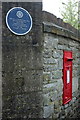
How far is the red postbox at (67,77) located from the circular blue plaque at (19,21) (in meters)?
1.49

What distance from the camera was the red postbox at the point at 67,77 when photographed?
14.6 feet

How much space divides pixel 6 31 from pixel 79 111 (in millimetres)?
3781

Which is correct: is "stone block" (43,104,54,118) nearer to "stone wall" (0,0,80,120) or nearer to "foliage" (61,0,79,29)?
"stone wall" (0,0,80,120)

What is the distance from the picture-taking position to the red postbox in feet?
Answer: 14.6

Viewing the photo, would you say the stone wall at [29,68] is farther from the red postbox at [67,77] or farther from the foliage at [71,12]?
the foliage at [71,12]

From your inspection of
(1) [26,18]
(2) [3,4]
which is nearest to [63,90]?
(1) [26,18]

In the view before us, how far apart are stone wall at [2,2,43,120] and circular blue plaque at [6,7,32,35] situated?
2.5 inches

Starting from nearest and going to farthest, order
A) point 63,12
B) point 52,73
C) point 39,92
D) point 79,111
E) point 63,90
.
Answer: point 39,92
point 52,73
point 63,90
point 79,111
point 63,12

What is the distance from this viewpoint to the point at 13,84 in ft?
10.6

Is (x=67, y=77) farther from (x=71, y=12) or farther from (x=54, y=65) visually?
(x=71, y=12)

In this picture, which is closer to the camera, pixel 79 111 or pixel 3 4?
pixel 3 4

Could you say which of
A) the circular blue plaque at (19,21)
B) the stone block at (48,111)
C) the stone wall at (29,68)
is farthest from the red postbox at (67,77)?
the circular blue plaque at (19,21)

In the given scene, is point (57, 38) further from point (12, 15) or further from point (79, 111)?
point (79, 111)

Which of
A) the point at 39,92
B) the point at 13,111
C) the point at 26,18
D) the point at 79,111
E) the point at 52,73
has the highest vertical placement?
the point at 26,18
